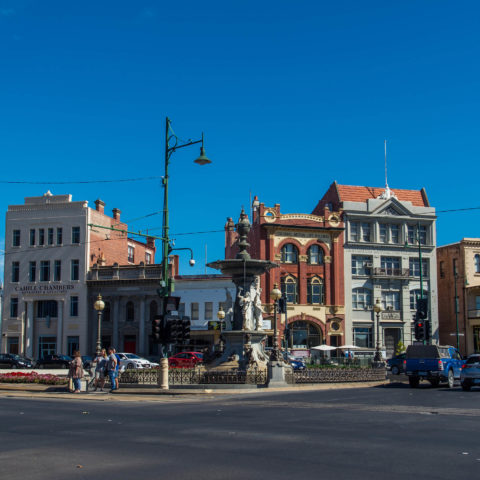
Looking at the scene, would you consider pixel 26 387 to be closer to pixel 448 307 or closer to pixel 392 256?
pixel 392 256

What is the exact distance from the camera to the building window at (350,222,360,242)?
6531 centimetres

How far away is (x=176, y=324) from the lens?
24891 mm

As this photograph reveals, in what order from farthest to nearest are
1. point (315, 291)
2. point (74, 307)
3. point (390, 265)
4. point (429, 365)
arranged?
point (390, 265), point (74, 307), point (315, 291), point (429, 365)

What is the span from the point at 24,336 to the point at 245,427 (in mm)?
55625

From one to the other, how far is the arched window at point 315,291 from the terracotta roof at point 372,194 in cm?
857

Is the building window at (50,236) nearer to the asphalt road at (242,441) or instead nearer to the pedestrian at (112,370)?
the pedestrian at (112,370)

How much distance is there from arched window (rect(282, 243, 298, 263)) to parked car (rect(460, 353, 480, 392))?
36141mm

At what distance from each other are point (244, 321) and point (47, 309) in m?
40.0

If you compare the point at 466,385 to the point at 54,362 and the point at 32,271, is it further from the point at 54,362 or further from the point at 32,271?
the point at 32,271

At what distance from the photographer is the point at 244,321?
3042 centimetres

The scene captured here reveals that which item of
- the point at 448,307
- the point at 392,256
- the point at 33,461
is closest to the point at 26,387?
the point at 33,461

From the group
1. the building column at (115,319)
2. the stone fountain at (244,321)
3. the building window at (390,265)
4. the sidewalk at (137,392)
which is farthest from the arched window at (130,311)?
the sidewalk at (137,392)

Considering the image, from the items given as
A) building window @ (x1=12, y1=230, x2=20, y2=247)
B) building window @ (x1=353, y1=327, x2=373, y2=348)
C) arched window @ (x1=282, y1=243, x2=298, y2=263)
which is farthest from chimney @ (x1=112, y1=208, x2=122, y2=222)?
building window @ (x1=353, y1=327, x2=373, y2=348)

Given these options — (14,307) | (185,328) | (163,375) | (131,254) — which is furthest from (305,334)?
(185,328)
